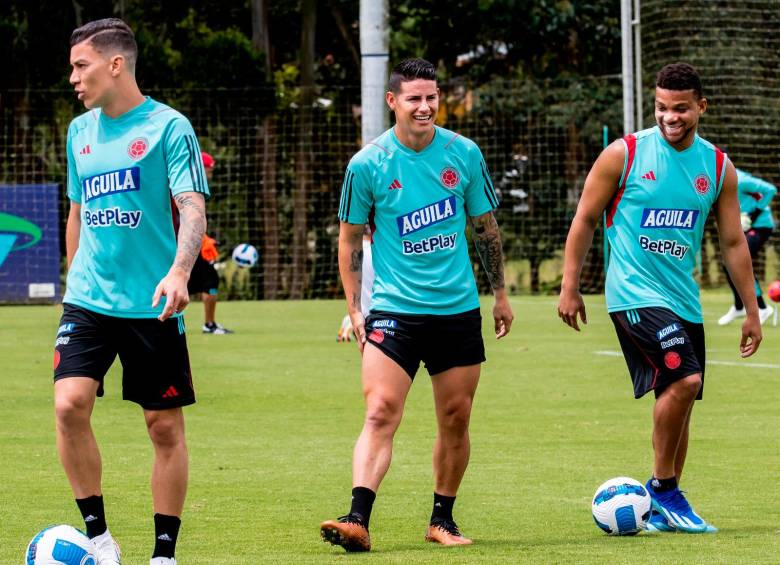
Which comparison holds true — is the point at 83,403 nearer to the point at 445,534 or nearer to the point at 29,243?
the point at 445,534

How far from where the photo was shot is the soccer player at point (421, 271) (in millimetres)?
7102

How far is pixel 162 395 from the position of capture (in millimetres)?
6230

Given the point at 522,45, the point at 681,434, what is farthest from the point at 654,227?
the point at 522,45

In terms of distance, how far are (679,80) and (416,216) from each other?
54.8 inches

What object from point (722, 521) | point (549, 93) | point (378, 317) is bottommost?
point (722, 521)

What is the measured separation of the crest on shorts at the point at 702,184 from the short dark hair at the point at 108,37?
2.73 meters

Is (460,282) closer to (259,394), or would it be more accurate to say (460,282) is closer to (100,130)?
(100,130)

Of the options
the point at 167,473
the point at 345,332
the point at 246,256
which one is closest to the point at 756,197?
the point at 345,332

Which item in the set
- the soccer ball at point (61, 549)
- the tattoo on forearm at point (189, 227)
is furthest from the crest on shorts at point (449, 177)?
the soccer ball at point (61, 549)

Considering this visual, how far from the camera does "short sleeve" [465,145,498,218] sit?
23.8 feet

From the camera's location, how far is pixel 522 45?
1384 inches

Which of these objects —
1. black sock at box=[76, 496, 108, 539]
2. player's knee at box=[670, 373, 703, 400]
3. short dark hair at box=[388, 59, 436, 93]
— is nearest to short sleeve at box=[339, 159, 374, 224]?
short dark hair at box=[388, 59, 436, 93]

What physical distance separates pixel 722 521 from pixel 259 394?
648cm

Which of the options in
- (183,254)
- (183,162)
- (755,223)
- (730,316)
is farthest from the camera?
(730,316)
